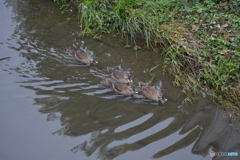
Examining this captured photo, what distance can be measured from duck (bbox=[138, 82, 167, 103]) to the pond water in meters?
0.14

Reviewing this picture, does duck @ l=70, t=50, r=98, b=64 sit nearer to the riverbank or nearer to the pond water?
the pond water

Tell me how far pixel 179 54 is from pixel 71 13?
4.06 metres

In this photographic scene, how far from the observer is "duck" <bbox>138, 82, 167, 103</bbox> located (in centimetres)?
610

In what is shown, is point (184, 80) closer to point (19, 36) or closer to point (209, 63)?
point (209, 63)

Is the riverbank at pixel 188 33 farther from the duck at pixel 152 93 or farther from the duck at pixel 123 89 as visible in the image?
the duck at pixel 123 89

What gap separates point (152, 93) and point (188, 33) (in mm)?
2524

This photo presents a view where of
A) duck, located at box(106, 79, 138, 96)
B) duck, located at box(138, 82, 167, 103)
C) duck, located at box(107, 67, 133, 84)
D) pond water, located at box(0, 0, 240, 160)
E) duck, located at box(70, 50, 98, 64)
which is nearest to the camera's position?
pond water, located at box(0, 0, 240, 160)

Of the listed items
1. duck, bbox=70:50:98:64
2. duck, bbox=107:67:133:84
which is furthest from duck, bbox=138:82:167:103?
duck, bbox=70:50:98:64

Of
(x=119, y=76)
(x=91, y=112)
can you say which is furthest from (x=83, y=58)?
(x=91, y=112)

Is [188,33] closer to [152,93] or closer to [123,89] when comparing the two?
[152,93]

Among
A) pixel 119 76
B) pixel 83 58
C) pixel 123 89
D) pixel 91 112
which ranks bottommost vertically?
pixel 91 112

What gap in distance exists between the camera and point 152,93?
20.1ft

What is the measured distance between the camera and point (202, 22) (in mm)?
8180

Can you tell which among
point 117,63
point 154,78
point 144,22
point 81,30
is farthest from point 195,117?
point 81,30
